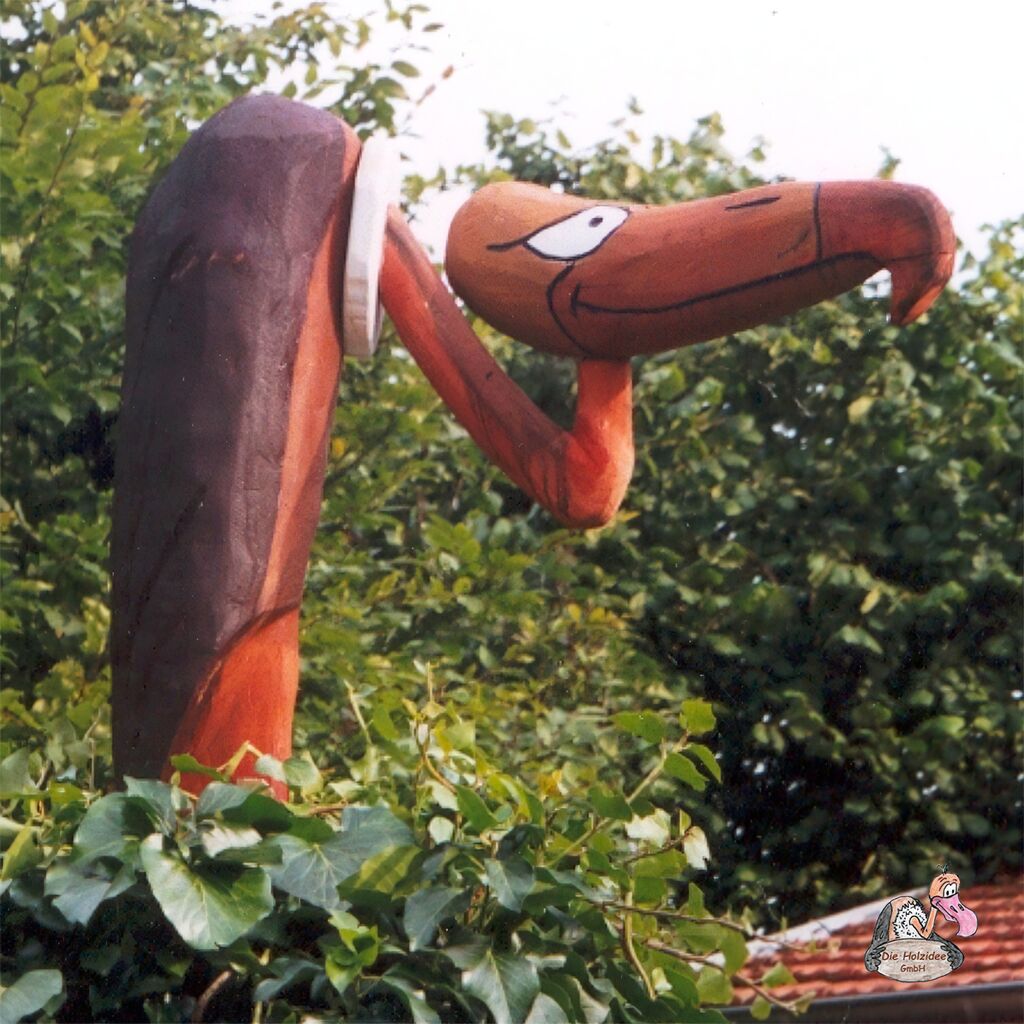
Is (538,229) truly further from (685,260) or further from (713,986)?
(713,986)

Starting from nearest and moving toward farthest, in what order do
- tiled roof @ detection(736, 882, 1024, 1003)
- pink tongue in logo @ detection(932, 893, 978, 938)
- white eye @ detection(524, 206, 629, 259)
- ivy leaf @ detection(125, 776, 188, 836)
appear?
ivy leaf @ detection(125, 776, 188, 836) < white eye @ detection(524, 206, 629, 259) < pink tongue in logo @ detection(932, 893, 978, 938) < tiled roof @ detection(736, 882, 1024, 1003)

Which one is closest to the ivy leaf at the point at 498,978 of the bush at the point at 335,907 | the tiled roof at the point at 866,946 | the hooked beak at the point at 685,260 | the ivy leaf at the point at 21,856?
the bush at the point at 335,907

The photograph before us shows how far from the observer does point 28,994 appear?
5.25ft

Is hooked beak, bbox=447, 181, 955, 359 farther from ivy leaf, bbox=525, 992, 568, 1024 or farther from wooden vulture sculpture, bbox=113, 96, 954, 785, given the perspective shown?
ivy leaf, bbox=525, 992, 568, 1024

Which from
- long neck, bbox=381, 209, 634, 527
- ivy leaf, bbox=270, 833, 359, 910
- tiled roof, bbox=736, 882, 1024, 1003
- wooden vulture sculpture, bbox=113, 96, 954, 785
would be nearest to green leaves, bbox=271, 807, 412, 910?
ivy leaf, bbox=270, 833, 359, 910

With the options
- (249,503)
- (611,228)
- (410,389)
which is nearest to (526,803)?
(249,503)

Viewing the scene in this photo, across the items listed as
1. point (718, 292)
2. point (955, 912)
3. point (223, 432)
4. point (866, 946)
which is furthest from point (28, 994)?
point (866, 946)

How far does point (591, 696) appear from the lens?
502cm

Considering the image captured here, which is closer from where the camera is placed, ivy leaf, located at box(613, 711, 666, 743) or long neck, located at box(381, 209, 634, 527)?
ivy leaf, located at box(613, 711, 666, 743)

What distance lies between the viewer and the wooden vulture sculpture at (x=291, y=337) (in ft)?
7.61

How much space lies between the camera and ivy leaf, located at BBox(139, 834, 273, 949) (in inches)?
63.1

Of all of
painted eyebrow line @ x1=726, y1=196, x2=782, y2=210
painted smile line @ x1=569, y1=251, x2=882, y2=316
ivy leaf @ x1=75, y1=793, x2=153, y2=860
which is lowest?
ivy leaf @ x1=75, y1=793, x2=153, y2=860

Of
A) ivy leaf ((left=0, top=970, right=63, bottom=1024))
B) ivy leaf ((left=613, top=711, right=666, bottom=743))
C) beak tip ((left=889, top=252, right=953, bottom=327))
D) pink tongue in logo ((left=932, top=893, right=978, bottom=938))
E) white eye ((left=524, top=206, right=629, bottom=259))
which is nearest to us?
ivy leaf ((left=0, top=970, right=63, bottom=1024))

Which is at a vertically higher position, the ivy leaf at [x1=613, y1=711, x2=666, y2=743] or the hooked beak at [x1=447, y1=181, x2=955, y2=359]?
the hooked beak at [x1=447, y1=181, x2=955, y2=359]
